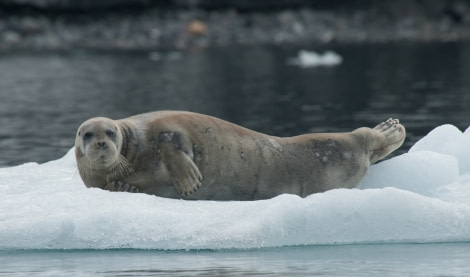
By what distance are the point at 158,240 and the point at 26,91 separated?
17371mm

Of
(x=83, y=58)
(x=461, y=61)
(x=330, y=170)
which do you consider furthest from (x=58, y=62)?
(x=330, y=170)

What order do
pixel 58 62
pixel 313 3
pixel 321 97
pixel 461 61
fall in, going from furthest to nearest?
pixel 313 3 → pixel 58 62 → pixel 461 61 → pixel 321 97

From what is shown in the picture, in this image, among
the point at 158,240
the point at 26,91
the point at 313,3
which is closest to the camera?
the point at 158,240

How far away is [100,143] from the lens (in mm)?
7473

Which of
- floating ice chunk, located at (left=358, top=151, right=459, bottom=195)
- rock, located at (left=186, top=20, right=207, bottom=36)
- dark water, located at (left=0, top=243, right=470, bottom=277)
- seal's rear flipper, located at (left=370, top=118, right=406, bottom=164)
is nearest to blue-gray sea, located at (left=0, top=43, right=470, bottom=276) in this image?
dark water, located at (left=0, top=243, right=470, bottom=277)

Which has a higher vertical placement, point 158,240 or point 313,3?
point 313,3

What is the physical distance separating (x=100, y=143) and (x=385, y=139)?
7.49 feet

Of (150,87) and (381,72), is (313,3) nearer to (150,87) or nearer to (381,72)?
(381,72)

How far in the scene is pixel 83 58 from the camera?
33031 millimetres

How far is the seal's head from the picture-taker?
7.48m

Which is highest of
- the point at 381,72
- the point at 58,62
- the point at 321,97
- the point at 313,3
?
the point at 313,3

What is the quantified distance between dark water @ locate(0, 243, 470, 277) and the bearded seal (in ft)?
3.38

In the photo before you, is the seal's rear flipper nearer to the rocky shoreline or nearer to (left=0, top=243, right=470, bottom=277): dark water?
(left=0, top=243, right=470, bottom=277): dark water

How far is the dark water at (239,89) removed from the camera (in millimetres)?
15727
